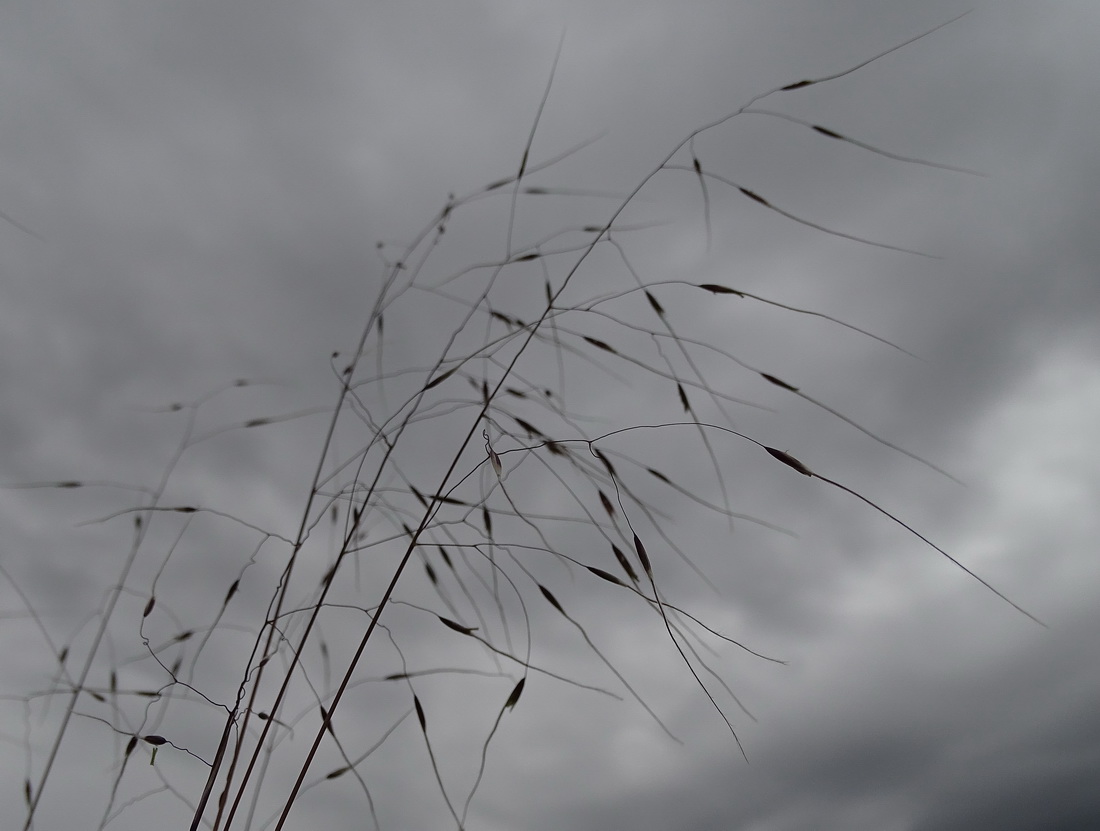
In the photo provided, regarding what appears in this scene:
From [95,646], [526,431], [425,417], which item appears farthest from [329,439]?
[95,646]

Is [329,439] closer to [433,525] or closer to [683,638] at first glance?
[433,525]

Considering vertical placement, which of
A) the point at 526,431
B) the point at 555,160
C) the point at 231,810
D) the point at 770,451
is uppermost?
the point at 555,160

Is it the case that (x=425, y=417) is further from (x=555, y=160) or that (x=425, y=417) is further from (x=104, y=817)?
(x=104, y=817)

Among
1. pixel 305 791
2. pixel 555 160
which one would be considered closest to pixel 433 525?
pixel 305 791

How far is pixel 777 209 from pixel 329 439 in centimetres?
58

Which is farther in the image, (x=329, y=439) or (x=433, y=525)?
(x=329, y=439)

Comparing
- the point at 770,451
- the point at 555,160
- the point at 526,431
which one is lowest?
the point at 770,451

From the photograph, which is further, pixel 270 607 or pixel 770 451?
pixel 270 607

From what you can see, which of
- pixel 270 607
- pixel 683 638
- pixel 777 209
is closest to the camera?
pixel 683 638

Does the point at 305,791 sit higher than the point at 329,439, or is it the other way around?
the point at 329,439

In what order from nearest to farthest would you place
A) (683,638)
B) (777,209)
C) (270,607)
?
(683,638) → (777,209) → (270,607)

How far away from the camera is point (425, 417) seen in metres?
0.88

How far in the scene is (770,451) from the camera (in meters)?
0.69

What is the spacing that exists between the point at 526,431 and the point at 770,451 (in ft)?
0.88
